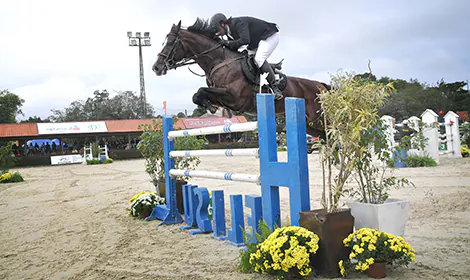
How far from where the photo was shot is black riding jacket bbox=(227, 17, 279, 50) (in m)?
4.36

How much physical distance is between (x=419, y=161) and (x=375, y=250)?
811cm

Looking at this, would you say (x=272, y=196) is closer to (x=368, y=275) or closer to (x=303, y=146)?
(x=303, y=146)

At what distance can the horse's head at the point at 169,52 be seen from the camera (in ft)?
15.0

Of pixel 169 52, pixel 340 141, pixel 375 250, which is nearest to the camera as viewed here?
pixel 375 250

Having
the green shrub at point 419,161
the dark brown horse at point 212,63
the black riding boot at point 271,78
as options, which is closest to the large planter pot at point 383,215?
the dark brown horse at point 212,63

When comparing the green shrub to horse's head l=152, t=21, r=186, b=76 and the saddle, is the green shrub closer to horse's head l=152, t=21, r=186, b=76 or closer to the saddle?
the saddle

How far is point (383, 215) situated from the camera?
93.5 inches

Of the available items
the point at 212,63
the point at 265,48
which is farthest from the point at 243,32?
the point at 212,63

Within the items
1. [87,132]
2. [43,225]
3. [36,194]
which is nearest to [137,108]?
[87,132]

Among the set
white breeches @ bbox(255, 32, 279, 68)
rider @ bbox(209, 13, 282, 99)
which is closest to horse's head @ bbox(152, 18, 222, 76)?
rider @ bbox(209, 13, 282, 99)

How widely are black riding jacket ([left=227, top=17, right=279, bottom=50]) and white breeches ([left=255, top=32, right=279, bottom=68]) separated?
61mm

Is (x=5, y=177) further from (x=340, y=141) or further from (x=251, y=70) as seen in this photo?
(x=340, y=141)

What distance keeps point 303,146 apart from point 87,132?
2454 cm

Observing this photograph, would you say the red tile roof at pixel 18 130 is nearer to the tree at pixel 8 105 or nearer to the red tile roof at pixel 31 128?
the red tile roof at pixel 31 128
